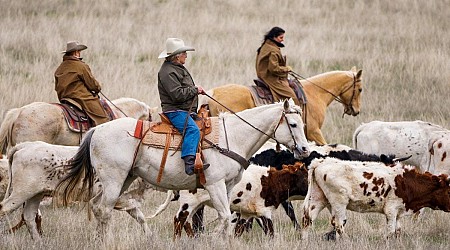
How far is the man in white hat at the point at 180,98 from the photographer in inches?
425

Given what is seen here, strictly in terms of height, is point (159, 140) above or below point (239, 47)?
below

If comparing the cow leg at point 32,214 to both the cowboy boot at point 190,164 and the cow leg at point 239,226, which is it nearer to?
the cowboy boot at point 190,164

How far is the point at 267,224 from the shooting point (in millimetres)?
12445

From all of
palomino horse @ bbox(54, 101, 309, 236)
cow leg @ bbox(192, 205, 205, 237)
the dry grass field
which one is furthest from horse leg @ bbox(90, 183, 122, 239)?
cow leg @ bbox(192, 205, 205, 237)

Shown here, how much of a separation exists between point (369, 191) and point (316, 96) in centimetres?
551

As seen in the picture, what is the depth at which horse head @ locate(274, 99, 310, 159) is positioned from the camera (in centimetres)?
1115

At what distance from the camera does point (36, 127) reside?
567 inches

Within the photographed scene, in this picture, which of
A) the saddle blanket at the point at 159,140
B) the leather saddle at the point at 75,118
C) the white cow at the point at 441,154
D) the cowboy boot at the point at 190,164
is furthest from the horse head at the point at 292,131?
the white cow at the point at 441,154

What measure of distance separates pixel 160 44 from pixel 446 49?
28.2 ft

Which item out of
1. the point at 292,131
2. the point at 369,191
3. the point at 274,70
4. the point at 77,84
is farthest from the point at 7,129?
the point at 369,191

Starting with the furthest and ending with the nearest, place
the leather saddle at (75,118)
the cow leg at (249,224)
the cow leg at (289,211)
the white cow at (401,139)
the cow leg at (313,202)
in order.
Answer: the white cow at (401,139) < the leather saddle at (75,118) < the cow leg at (289,211) < the cow leg at (249,224) < the cow leg at (313,202)

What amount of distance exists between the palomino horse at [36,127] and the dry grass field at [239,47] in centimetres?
133

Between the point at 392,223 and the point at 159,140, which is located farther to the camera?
the point at 392,223

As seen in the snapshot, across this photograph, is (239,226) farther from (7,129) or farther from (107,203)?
(7,129)
